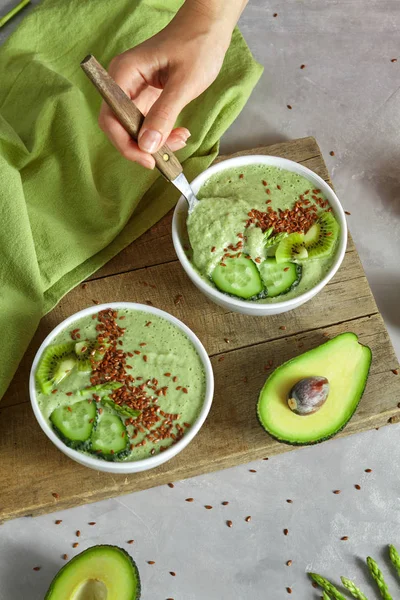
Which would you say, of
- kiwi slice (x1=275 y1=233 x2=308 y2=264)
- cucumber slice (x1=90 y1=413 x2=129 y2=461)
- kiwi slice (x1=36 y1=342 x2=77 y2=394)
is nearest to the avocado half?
cucumber slice (x1=90 y1=413 x2=129 y2=461)

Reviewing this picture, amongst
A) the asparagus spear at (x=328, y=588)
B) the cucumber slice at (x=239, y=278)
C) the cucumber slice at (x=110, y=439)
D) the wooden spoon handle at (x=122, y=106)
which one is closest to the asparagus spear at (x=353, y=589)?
the asparagus spear at (x=328, y=588)

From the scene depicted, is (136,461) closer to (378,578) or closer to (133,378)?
(133,378)

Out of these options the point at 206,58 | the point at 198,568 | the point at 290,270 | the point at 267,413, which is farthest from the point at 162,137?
the point at 198,568

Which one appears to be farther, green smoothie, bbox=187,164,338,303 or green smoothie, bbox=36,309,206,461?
green smoothie, bbox=187,164,338,303

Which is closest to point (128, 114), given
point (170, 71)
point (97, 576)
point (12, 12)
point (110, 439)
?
point (170, 71)

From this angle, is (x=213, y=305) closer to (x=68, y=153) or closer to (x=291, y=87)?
(x=68, y=153)

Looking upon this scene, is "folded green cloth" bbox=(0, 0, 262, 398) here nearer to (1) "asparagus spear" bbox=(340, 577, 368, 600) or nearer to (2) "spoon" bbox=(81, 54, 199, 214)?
(2) "spoon" bbox=(81, 54, 199, 214)

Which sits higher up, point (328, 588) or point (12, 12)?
point (12, 12)
